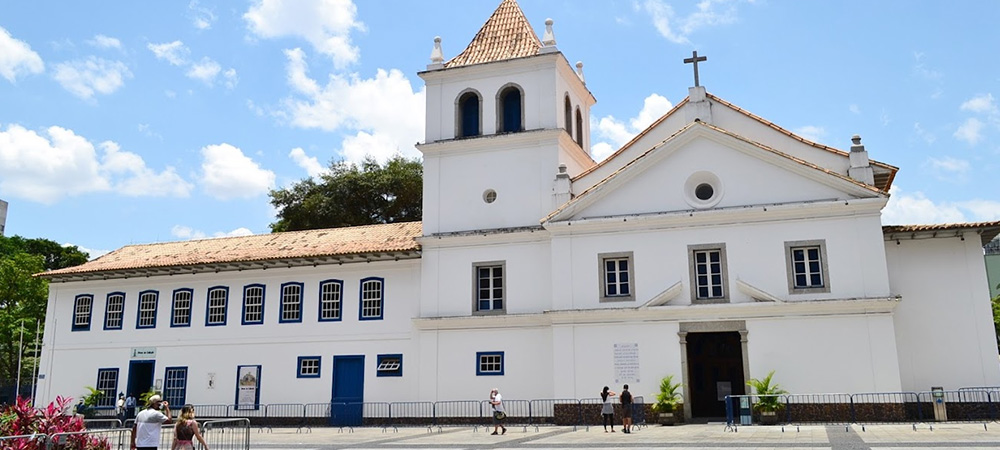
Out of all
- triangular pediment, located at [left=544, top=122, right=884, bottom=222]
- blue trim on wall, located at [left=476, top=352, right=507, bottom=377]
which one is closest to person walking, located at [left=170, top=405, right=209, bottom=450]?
blue trim on wall, located at [left=476, top=352, right=507, bottom=377]

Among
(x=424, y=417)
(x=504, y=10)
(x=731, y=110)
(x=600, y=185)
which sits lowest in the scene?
(x=424, y=417)

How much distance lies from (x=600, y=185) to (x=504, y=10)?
989 cm

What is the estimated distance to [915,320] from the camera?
80.5 feet

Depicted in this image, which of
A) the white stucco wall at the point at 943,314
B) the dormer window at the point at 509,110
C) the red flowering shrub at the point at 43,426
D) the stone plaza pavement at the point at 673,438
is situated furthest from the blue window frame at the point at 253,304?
the white stucco wall at the point at 943,314

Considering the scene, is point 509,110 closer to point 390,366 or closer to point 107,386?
point 390,366

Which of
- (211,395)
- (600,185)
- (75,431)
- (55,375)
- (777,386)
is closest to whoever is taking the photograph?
(75,431)

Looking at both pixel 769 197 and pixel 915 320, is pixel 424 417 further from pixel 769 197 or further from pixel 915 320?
pixel 915 320

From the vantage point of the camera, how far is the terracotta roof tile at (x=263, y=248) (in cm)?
3003

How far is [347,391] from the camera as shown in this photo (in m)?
28.8

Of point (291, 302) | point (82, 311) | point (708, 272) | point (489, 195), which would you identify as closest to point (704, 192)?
point (708, 272)

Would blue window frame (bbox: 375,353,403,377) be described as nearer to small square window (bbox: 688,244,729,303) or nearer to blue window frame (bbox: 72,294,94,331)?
small square window (bbox: 688,244,729,303)

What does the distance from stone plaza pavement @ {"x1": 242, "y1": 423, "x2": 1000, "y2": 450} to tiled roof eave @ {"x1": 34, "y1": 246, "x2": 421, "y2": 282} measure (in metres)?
6.65

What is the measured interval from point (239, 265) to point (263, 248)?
58.0 inches

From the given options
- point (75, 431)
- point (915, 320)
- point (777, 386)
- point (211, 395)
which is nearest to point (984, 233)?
point (915, 320)
